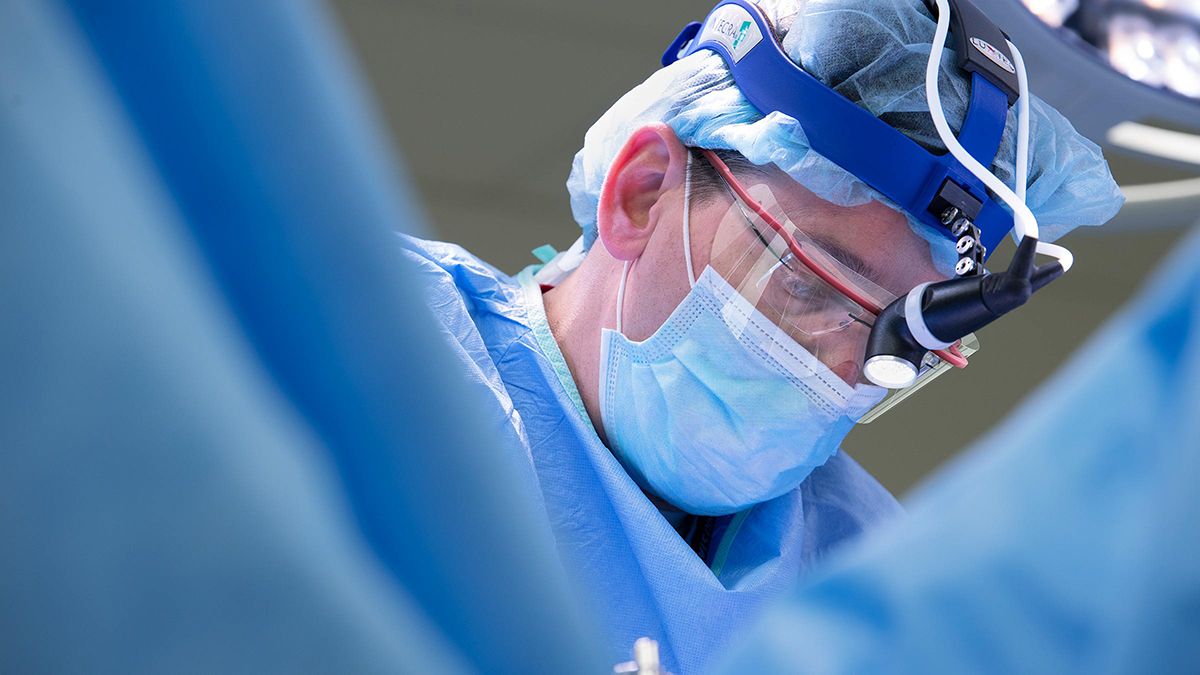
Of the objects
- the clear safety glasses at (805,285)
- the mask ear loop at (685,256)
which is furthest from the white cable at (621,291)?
the clear safety glasses at (805,285)

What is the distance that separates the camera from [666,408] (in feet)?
4.87

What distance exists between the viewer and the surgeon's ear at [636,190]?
1.53m

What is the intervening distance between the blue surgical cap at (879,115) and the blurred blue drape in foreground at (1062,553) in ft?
3.26

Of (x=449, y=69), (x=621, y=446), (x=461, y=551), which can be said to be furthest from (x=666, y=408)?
(x=449, y=69)

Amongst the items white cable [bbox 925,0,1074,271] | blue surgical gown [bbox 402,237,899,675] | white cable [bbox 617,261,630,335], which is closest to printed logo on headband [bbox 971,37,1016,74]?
white cable [bbox 925,0,1074,271]

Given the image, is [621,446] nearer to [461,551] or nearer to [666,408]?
[666,408]

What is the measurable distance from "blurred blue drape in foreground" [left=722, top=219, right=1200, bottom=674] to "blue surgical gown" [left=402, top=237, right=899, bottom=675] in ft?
2.88

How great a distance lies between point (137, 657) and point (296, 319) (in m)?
0.12

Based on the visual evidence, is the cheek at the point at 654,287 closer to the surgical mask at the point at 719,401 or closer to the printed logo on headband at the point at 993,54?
the surgical mask at the point at 719,401

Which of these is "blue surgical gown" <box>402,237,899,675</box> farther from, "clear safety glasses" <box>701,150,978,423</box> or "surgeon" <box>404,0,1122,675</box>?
"clear safety glasses" <box>701,150,978,423</box>

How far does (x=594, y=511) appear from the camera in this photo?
4.70 feet

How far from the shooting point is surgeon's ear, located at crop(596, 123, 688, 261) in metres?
1.53

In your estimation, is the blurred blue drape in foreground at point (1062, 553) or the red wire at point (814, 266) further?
the red wire at point (814, 266)

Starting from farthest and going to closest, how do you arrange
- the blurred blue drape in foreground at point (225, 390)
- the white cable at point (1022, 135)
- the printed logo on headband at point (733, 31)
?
the printed logo on headband at point (733, 31) < the white cable at point (1022, 135) < the blurred blue drape in foreground at point (225, 390)
